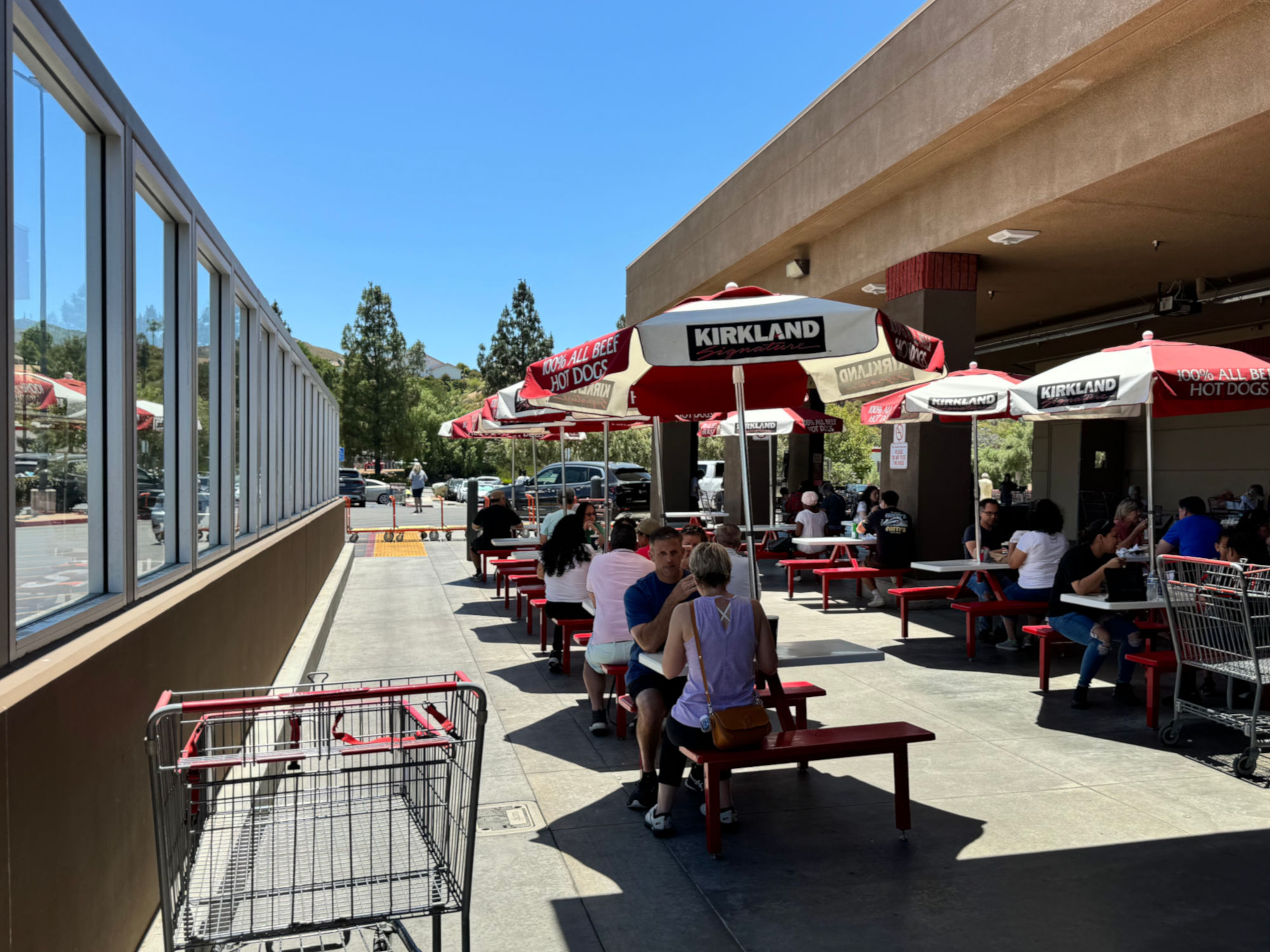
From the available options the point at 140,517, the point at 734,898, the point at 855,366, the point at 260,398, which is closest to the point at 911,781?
the point at 734,898

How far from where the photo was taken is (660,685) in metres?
5.27

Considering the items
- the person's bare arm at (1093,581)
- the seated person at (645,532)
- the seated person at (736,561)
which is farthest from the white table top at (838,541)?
the seated person at (736,561)

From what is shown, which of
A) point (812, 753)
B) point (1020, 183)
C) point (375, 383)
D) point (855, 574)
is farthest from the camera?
point (375, 383)

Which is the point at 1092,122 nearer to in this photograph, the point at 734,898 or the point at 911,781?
the point at 911,781

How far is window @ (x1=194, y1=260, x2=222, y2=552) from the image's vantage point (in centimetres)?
586

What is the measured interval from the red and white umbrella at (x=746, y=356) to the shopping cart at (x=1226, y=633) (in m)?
2.00

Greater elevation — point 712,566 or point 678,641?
point 712,566

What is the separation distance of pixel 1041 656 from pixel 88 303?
21.3 ft

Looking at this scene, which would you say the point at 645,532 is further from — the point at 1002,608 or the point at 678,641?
the point at 1002,608

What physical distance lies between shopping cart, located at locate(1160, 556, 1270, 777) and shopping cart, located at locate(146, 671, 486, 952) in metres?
4.61

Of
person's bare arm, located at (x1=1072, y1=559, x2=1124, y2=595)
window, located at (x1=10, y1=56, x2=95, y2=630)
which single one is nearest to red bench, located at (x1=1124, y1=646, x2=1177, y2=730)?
person's bare arm, located at (x1=1072, y1=559, x2=1124, y2=595)

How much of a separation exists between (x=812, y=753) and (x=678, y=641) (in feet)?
2.57

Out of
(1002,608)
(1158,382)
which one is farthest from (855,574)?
(1158,382)

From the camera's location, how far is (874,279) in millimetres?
13383
